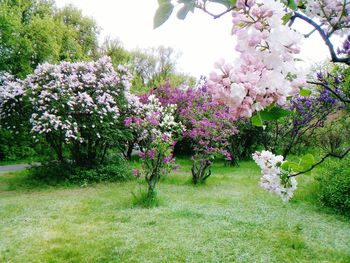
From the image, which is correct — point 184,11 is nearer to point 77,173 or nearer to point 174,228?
point 174,228

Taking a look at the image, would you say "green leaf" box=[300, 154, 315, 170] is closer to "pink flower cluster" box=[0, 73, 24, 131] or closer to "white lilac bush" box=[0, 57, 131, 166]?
"white lilac bush" box=[0, 57, 131, 166]

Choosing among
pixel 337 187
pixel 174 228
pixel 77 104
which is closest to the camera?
pixel 174 228

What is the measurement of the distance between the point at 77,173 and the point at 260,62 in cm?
989

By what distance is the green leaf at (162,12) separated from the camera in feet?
2.59

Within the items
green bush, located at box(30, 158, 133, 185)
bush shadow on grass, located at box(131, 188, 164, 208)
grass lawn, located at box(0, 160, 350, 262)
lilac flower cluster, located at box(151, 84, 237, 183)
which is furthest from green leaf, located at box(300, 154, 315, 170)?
green bush, located at box(30, 158, 133, 185)

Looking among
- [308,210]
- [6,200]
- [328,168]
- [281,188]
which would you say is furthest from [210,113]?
[281,188]

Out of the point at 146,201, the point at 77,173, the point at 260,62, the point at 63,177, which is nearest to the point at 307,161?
the point at 260,62

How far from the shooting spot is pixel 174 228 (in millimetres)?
5391

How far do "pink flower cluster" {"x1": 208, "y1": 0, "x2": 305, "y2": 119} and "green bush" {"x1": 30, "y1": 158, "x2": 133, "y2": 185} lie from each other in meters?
9.35

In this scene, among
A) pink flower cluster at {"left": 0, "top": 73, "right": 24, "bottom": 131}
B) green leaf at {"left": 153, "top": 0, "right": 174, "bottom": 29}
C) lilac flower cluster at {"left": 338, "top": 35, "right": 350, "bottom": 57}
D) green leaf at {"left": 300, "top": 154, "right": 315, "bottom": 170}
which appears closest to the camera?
green leaf at {"left": 153, "top": 0, "right": 174, "bottom": 29}

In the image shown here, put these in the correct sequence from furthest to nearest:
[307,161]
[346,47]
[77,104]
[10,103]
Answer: [10,103], [77,104], [346,47], [307,161]

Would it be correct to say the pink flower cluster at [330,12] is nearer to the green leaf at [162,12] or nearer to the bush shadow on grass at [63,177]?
the green leaf at [162,12]

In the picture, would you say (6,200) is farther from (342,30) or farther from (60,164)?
(342,30)

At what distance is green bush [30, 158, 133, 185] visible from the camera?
10.0 meters
